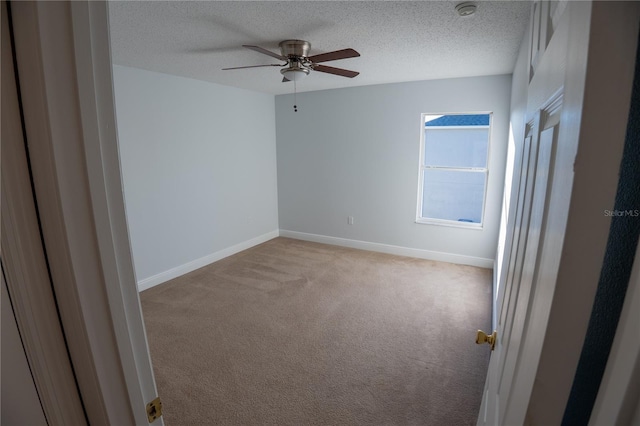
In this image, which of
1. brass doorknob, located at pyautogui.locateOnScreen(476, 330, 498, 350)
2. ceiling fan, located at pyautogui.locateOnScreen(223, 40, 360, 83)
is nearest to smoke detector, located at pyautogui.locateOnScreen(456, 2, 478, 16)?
ceiling fan, located at pyautogui.locateOnScreen(223, 40, 360, 83)

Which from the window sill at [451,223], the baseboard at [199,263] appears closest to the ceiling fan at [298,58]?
the window sill at [451,223]

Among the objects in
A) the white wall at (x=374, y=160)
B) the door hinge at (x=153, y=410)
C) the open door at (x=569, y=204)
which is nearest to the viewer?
the open door at (x=569, y=204)

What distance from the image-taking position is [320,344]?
252 centimetres

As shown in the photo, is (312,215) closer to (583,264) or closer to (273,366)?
(273,366)

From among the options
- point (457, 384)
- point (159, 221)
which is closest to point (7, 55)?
point (457, 384)

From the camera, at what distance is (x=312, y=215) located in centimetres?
523

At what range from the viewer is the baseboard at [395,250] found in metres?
4.12

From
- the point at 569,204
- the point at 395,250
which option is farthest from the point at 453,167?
the point at 569,204

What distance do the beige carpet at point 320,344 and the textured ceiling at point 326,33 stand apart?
2438 mm

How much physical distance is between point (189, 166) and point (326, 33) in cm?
248

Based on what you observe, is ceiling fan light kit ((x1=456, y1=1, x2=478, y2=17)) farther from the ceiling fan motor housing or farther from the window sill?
the window sill

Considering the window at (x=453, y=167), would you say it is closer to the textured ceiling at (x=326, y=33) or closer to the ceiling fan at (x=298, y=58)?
the textured ceiling at (x=326, y=33)

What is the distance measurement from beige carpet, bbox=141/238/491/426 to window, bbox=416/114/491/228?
4.27ft

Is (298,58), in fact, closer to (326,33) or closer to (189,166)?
(326,33)
